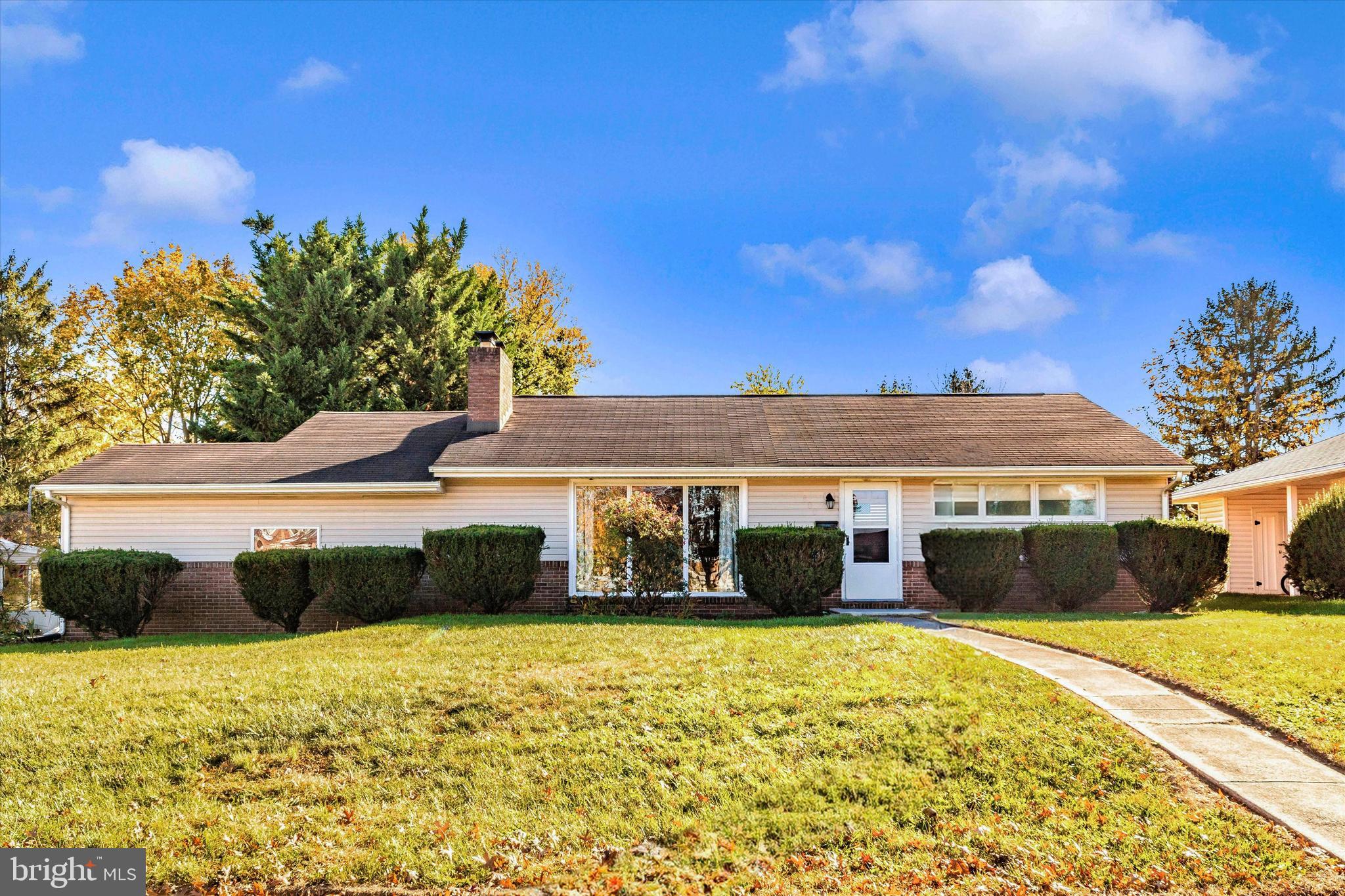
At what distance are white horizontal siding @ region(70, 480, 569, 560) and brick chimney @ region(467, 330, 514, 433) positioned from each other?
7.00ft

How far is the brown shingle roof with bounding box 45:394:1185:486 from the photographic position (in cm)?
1491

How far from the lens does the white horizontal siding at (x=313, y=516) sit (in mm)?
14875

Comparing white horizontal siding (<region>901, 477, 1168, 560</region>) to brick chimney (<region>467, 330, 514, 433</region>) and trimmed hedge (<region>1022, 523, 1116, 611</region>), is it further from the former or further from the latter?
brick chimney (<region>467, 330, 514, 433</region>)

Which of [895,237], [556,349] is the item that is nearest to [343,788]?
[895,237]

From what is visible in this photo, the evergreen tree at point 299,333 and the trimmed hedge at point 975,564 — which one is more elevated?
the evergreen tree at point 299,333

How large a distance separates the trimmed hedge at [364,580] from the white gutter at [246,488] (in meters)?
1.34

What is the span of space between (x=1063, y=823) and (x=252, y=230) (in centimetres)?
3037

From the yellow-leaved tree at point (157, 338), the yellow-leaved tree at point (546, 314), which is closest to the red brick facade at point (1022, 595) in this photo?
the yellow-leaved tree at point (546, 314)

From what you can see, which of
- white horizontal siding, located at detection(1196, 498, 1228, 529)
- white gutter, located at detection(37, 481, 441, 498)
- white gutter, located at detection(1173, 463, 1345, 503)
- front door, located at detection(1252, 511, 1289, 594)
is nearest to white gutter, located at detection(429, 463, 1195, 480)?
white gutter, located at detection(37, 481, 441, 498)

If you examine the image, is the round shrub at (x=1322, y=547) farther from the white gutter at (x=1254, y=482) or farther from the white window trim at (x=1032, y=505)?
the white window trim at (x=1032, y=505)

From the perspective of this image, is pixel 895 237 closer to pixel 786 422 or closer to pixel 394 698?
pixel 786 422

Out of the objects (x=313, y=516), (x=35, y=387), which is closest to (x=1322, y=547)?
(x=313, y=516)

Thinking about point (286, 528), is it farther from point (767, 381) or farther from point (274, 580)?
point (767, 381)

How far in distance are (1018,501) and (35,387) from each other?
114 feet
